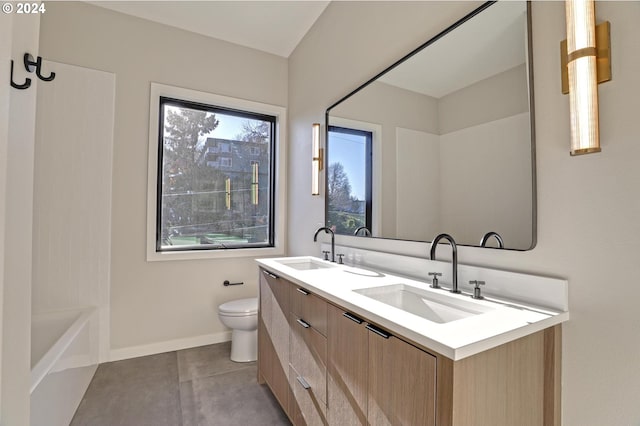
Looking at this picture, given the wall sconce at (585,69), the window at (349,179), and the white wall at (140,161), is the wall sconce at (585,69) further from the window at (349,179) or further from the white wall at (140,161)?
the white wall at (140,161)

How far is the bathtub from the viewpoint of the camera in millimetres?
1422

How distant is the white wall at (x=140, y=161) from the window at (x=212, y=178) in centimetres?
17

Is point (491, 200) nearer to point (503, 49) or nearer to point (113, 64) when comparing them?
point (503, 49)

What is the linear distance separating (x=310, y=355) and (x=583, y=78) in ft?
4.76

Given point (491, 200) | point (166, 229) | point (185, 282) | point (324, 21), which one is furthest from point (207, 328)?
point (324, 21)

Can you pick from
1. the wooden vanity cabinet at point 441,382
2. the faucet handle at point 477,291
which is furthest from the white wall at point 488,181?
the wooden vanity cabinet at point 441,382

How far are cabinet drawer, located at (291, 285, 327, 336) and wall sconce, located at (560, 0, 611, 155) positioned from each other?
107cm

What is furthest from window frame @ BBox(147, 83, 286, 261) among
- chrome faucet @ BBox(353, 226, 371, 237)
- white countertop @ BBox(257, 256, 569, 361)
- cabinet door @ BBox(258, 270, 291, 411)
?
white countertop @ BBox(257, 256, 569, 361)

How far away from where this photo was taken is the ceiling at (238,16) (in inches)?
97.4

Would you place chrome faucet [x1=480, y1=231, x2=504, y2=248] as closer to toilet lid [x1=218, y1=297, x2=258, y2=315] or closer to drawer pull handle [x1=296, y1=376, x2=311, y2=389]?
drawer pull handle [x1=296, y1=376, x2=311, y2=389]

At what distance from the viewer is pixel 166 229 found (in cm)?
274

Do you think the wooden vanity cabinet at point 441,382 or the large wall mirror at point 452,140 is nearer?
the wooden vanity cabinet at point 441,382

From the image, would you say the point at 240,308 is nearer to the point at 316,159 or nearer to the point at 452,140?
the point at 316,159

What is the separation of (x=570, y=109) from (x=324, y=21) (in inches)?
84.2
